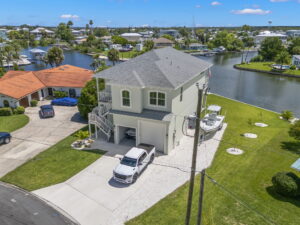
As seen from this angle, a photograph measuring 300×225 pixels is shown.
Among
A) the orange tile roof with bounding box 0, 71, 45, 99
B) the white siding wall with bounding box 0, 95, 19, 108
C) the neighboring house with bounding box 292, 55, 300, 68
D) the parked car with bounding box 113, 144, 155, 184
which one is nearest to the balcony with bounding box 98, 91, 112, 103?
the parked car with bounding box 113, 144, 155, 184

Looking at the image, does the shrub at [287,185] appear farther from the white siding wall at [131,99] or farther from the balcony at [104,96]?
the balcony at [104,96]

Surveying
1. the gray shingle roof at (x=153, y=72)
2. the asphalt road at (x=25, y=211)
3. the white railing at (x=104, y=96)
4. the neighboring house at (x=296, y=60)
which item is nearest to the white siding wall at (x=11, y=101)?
Answer: the white railing at (x=104, y=96)

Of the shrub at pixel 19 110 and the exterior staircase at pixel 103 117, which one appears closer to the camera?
the exterior staircase at pixel 103 117

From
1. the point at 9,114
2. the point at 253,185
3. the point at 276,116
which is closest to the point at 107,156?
the point at 253,185

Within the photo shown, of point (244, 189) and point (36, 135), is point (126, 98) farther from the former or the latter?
point (244, 189)

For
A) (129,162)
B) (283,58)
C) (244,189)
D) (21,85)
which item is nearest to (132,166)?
(129,162)

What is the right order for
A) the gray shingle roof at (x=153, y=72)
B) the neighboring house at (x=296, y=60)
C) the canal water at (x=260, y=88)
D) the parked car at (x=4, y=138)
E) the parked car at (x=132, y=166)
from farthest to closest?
the neighboring house at (x=296, y=60) < the canal water at (x=260, y=88) < the parked car at (x=4, y=138) < the gray shingle roof at (x=153, y=72) < the parked car at (x=132, y=166)
